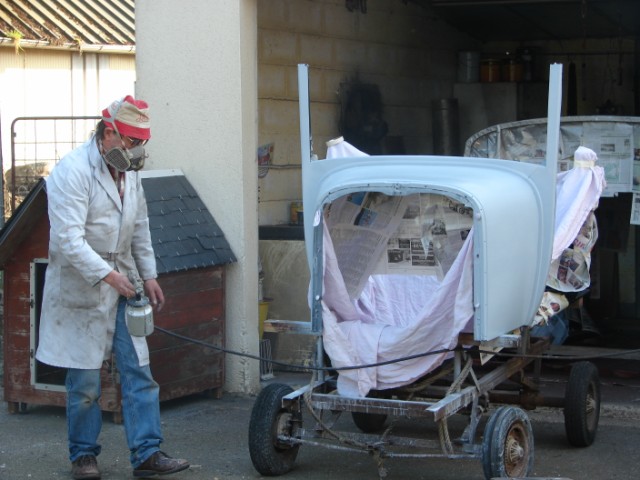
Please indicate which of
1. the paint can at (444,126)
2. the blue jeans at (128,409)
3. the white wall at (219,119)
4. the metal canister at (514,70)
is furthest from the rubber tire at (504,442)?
the metal canister at (514,70)

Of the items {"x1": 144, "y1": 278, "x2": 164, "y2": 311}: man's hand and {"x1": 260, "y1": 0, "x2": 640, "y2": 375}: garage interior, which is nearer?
{"x1": 144, "y1": 278, "x2": 164, "y2": 311}: man's hand

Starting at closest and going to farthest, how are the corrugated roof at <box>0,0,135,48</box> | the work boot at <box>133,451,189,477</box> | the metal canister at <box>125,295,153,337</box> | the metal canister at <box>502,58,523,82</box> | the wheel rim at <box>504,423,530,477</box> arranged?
the wheel rim at <box>504,423,530,477</box>, the metal canister at <box>125,295,153,337</box>, the work boot at <box>133,451,189,477</box>, the metal canister at <box>502,58,523,82</box>, the corrugated roof at <box>0,0,135,48</box>

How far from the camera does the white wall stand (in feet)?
25.7

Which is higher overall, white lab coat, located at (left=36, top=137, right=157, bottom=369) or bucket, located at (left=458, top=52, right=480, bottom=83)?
bucket, located at (left=458, top=52, right=480, bottom=83)

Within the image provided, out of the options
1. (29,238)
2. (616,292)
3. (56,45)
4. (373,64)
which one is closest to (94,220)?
(29,238)

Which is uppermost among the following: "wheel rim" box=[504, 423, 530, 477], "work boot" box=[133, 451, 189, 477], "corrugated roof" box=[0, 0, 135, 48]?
"corrugated roof" box=[0, 0, 135, 48]

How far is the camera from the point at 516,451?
561 centimetres

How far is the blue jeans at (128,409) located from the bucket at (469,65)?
645 centimetres

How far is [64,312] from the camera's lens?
5895mm

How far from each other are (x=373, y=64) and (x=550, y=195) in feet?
15.8

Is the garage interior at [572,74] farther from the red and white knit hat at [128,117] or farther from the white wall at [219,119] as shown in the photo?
the red and white knit hat at [128,117]

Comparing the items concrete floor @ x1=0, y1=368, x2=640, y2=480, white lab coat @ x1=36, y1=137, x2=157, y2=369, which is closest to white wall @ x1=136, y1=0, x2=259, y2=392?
concrete floor @ x1=0, y1=368, x2=640, y2=480

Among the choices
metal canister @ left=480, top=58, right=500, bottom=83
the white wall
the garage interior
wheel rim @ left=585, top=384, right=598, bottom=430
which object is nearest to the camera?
wheel rim @ left=585, top=384, right=598, bottom=430

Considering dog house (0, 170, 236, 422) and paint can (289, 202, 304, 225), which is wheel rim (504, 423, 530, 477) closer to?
dog house (0, 170, 236, 422)
